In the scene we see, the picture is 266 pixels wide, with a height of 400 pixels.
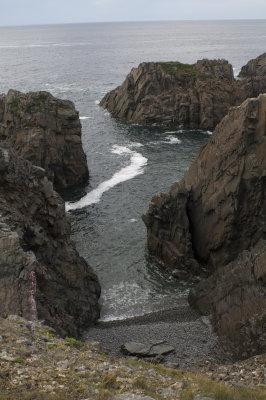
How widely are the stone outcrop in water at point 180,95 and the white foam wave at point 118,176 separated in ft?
71.1

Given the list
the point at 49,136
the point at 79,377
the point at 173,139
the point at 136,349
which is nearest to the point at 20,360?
the point at 79,377

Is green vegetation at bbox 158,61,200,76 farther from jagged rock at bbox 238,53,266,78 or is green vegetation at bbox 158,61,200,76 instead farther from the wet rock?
the wet rock

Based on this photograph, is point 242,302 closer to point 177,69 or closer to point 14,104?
point 14,104

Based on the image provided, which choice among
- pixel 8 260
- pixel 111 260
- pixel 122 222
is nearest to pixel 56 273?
pixel 8 260

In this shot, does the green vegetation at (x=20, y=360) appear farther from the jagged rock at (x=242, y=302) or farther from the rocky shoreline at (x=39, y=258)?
the jagged rock at (x=242, y=302)

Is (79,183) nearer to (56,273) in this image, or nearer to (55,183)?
(55,183)

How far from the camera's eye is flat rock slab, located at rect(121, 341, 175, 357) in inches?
1190

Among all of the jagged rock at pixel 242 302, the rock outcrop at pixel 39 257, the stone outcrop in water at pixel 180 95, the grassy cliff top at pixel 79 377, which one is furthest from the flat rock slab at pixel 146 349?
the stone outcrop in water at pixel 180 95

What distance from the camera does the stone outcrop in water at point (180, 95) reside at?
98938 millimetres

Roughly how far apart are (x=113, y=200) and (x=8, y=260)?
35196 mm

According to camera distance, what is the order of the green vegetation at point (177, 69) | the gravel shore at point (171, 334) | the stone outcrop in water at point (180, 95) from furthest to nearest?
the green vegetation at point (177, 69) → the stone outcrop in water at point (180, 95) → the gravel shore at point (171, 334)

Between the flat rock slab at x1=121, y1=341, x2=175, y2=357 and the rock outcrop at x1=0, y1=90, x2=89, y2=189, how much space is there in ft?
131

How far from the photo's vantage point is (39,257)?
108ft

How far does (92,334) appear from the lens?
1328 inches
